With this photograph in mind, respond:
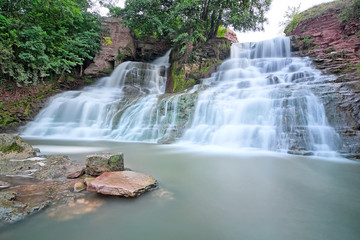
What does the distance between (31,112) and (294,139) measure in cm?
1085

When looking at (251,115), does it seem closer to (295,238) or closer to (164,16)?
(295,238)

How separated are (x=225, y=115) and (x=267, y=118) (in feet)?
4.51

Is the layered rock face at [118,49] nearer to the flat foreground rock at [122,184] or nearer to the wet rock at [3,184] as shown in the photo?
the wet rock at [3,184]

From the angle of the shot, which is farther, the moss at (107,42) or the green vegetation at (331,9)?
the moss at (107,42)

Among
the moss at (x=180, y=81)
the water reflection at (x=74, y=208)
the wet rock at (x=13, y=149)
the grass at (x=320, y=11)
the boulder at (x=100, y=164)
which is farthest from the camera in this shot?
the grass at (x=320, y=11)

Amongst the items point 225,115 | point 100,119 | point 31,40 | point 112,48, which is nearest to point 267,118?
point 225,115

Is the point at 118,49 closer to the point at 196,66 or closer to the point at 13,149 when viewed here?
the point at 196,66

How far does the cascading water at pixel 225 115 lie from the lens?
199 inches

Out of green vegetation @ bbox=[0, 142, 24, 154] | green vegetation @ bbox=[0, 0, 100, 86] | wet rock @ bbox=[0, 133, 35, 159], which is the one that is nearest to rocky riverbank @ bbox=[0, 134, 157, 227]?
wet rock @ bbox=[0, 133, 35, 159]

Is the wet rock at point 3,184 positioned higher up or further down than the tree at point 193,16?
further down

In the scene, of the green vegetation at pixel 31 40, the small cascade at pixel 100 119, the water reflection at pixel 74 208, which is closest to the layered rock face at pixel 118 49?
the green vegetation at pixel 31 40

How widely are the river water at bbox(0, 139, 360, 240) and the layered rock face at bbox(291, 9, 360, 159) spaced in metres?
2.18

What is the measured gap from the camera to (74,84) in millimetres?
12484

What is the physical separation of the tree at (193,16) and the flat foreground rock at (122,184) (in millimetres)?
10021
